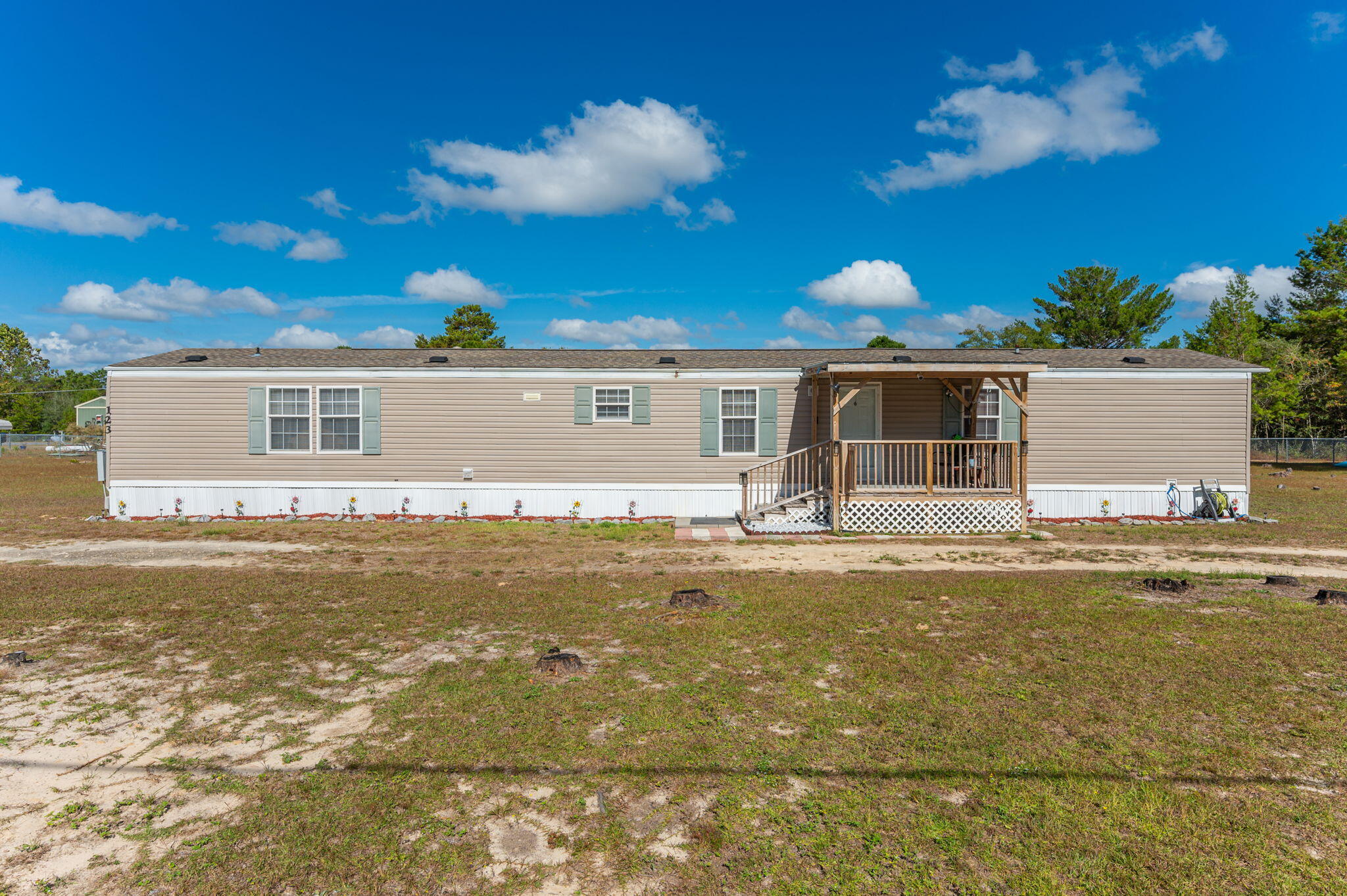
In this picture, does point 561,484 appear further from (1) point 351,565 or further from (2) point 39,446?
(2) point 39,446

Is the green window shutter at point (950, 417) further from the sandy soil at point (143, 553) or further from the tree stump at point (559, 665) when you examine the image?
the sandy soil at point (143, 553)

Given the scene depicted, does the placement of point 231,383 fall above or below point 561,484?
above

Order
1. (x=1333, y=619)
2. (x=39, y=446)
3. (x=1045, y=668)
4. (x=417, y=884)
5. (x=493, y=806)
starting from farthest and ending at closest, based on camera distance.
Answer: (x=39, y=446) → (x=1333, y=619) → (x=1045, y=668) → (x=493, y=806) → (x=417, y=884)

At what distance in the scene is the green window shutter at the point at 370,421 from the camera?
44.8 ft

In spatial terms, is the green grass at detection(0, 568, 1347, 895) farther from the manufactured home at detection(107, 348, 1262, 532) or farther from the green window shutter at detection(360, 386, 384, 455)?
the green window shutter at detection(360, 386, 384, 455)

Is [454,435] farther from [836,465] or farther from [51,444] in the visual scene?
[51,444]

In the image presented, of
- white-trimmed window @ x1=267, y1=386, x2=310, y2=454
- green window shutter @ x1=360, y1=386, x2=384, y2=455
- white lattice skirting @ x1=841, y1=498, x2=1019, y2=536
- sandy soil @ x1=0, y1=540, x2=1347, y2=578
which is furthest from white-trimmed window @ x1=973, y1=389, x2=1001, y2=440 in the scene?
white-trimmed window @ x1=267, y1=386, x2=310, y2=454

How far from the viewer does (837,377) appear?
1278 centimetres

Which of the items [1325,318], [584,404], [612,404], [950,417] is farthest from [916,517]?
[1325,318]

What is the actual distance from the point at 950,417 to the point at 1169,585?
6.87 meters

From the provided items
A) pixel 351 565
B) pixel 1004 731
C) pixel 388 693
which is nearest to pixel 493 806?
pixel 388 693

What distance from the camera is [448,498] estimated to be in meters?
13.8

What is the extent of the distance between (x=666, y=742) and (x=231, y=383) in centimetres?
1350

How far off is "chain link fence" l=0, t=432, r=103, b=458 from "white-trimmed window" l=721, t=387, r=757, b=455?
122 feet
